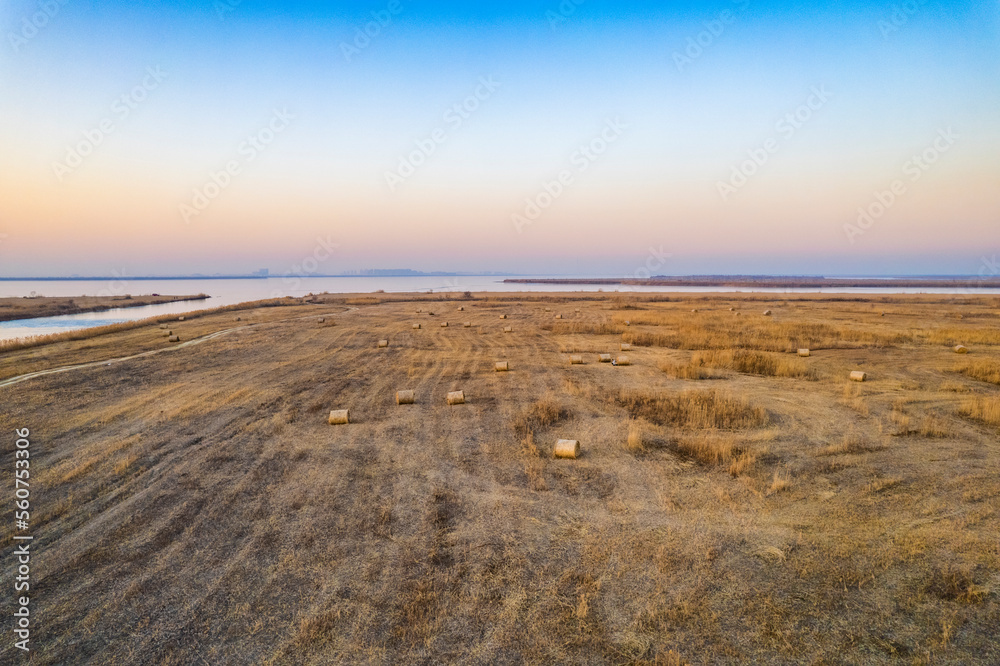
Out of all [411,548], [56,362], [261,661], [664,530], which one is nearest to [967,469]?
[664,530]

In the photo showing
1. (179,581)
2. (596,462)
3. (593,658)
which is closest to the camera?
(593,658)

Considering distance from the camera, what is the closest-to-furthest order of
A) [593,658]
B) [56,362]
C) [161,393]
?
1. [593,658]
2. [161,393]
3. [56,362]

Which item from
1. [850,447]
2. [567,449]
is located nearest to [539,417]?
[567,449]

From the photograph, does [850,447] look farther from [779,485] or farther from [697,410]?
[697,410]

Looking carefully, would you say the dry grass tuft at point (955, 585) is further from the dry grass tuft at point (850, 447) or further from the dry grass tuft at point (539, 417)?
the dry grass tuft at point (539, 417)

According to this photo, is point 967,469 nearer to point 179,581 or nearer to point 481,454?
point 481,454

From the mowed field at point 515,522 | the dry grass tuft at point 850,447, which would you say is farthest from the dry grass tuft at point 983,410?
the dry grass tuft at point 850,447
